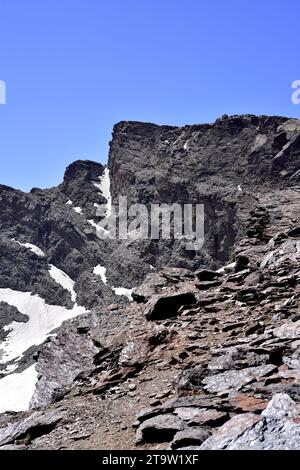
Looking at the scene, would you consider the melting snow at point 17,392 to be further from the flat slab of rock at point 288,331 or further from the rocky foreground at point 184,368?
the flat slab of rock at point 288,331

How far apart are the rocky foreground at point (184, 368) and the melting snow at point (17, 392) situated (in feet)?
114

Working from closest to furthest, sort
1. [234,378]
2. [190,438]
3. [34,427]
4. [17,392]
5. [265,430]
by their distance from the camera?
1. [265,430]
2. [190,438]
3. [234,378]
4. [34,427]
5. [17,392]

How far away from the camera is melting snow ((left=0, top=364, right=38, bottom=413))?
197ft

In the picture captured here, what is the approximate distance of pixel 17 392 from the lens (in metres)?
70.1

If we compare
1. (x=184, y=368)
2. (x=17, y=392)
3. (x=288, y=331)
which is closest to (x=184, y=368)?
(x=184, y=368)

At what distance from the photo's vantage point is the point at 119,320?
25875mm

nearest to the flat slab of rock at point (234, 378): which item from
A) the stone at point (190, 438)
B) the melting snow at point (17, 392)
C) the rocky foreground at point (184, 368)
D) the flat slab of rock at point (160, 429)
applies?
the rocky foreground at point (184, 368)

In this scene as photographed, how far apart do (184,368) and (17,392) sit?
58.2 m

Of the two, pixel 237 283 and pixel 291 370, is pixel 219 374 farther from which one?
pixel 237 283

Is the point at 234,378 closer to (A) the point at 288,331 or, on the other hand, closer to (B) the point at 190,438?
(A) the point at 288,331

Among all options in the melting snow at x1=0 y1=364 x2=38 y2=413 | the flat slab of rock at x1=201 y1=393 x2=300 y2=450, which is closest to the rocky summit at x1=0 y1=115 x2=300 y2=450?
the flat slab of rock at x1=201 y1=393 x2=300 y2=450

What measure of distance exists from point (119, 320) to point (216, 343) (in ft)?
26.2

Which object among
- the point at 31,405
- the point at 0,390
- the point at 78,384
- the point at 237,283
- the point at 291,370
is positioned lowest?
the point at 0,390
